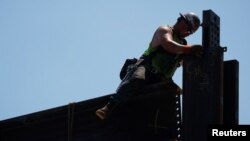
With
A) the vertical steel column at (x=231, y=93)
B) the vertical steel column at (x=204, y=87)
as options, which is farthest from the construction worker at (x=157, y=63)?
the vertical steel column at (x=231, y=93)

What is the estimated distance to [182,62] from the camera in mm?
9805

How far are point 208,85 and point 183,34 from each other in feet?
4.72

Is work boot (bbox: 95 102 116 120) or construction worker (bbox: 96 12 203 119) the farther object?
work boot (bbox: 95 102 116 120)

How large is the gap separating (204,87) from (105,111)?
1776 mm

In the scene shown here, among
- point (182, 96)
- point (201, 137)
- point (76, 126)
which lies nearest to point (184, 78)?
point (182, 96)

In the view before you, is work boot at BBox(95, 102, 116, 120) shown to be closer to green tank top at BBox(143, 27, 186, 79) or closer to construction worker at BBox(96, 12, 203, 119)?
construction worker at BBox(96, 12, 203, 119)

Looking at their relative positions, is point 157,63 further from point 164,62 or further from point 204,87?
point 204,87

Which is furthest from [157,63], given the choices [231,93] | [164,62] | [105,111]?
[231,93]

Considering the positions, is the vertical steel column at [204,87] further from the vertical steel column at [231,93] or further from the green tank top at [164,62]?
the green tank top at [164,62]

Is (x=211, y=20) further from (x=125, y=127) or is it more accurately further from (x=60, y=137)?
(x=60, y=137)

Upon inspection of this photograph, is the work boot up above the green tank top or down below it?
below

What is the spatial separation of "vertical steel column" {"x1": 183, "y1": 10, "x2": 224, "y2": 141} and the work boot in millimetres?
1335

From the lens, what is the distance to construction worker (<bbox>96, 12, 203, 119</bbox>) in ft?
33.2

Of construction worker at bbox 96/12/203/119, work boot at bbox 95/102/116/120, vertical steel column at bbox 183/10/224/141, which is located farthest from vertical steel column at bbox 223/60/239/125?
work boot at bbox 95/102/116/120
